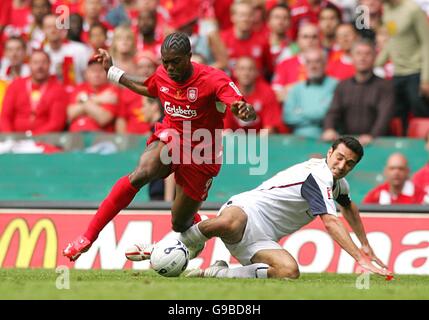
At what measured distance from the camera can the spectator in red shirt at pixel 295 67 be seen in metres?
14.4

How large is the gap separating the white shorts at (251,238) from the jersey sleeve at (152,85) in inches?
48.0

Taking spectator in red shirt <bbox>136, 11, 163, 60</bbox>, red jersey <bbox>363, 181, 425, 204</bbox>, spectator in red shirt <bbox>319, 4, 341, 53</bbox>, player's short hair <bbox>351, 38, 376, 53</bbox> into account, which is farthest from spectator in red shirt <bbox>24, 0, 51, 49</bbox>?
red jersey <bbox>363, 181, 425, 204</bbox>

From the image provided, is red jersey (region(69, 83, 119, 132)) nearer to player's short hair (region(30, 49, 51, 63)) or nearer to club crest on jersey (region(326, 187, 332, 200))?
player's short hair (region(30, 49, 51, 63))

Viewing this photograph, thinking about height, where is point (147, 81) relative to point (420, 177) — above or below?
above

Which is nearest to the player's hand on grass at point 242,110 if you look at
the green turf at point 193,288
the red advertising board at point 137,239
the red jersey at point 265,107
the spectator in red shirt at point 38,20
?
the green turf at point 193,288

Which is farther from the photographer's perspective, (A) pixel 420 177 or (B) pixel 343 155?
(A) pixel 420 177

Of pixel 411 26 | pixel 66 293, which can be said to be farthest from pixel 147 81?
pixel 411 26

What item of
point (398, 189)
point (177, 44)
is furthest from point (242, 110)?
point (398, 189)

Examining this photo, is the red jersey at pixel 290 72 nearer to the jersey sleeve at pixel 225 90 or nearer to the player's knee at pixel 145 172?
the jersey sleeve at pixel 225 90

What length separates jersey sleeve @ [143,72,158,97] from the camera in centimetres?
984

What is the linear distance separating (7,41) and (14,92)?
46.0 inches

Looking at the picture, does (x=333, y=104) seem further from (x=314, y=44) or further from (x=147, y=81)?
(x=147, y=81)

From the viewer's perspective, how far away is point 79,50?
1520 centimetres

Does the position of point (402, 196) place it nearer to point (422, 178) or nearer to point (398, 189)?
point (398, 189)
